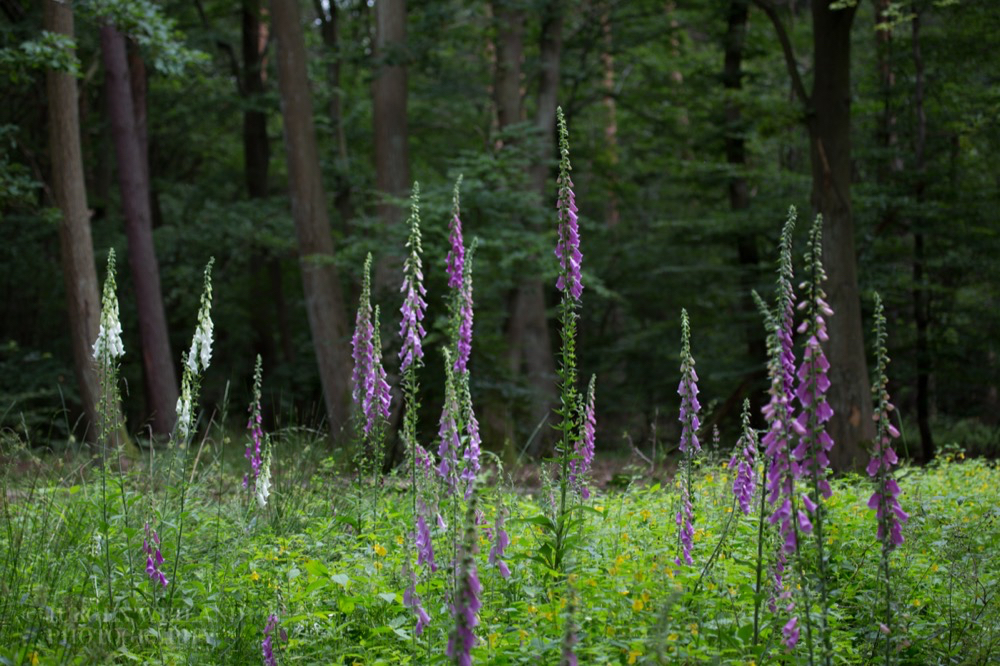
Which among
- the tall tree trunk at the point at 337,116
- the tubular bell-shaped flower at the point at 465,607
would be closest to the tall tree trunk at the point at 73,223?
the tall tree trunk at the point at 337,116

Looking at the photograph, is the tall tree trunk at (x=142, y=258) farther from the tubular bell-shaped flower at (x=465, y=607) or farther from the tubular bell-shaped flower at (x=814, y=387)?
the tubular bell-shaped flower at (x=814, y=387)

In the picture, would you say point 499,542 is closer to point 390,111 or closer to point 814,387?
point 814,387

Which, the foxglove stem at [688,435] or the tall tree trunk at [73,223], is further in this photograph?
the tall tree trunk at [73,223]

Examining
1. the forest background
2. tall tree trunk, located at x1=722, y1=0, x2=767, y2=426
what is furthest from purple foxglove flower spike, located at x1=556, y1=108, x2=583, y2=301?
tall tree trunk, located at x1=722, y1=0, x2=767, y2=426

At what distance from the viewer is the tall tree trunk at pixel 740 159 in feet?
50.5

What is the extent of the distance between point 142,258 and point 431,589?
12498 mm

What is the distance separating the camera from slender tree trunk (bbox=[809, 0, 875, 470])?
33.9ft

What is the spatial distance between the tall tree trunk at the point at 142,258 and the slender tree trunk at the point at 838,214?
1027cm

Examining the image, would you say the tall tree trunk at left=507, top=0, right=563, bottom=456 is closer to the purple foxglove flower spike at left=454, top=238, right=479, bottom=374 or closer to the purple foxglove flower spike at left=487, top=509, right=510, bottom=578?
the purple foxglove flower spike at left=454, top=238, right=479, bottom=374

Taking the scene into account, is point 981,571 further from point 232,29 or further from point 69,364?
point 232,29

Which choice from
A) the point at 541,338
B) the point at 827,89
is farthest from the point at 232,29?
the point at 827,89

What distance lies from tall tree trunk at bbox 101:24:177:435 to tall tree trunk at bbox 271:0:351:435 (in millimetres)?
3082

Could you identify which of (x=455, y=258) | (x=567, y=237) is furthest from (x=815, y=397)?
(x=455, y=258)

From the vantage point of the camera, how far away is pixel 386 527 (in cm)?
574
